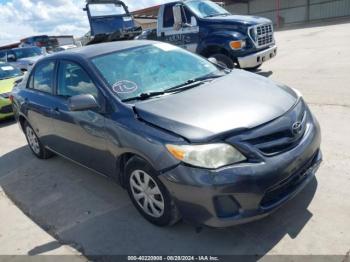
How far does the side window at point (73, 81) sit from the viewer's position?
3737 millimetres

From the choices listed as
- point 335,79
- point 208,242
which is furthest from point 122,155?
point 335,79

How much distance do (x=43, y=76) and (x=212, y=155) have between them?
10.8 ft

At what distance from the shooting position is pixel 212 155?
266cm

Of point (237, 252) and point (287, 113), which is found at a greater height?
point (287, 113)

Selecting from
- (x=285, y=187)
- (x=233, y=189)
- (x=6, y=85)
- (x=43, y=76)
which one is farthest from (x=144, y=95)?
(x=6, y=85)

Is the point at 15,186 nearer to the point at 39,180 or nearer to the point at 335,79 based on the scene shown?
the point at 39,180

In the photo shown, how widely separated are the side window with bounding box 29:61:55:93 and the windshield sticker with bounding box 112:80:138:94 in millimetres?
1506

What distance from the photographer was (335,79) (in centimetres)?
743

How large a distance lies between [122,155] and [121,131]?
0.25m

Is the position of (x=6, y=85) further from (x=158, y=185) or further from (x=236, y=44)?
(x=158, y=185)

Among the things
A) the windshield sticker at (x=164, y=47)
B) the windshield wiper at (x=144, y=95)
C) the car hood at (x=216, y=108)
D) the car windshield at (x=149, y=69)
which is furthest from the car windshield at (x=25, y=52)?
the car hood at (x=216, y=108)

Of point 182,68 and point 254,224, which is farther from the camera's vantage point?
point 182,68

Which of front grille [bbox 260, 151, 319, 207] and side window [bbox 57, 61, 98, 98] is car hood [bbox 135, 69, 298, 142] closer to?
front grille [bbox 260, 151, 319, 207]

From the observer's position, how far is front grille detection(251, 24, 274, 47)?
8250 millimetres
